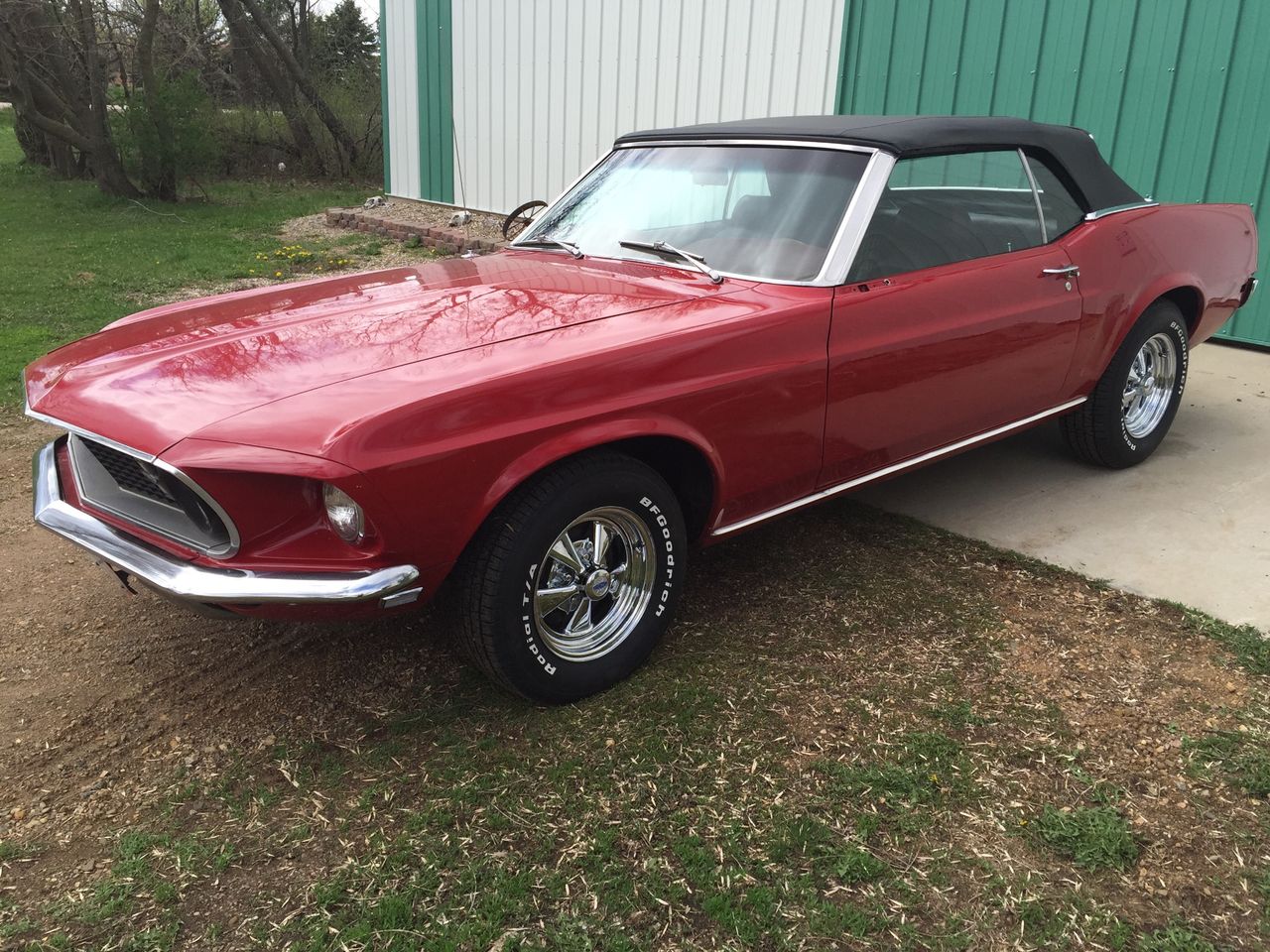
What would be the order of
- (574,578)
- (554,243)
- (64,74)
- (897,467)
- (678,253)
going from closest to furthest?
1. (574,578)
2. (678,253)
3. (897,467)
4. (554,243)
5. (64,74)

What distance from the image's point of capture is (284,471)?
7.73 ft

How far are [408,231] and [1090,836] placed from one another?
10702mm

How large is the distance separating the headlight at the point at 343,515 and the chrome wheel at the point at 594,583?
0.53 meters

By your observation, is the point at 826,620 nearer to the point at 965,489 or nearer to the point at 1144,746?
the point at 1144,746

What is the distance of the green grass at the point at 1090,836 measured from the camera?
2.42 meters

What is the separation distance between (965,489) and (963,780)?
226 cm

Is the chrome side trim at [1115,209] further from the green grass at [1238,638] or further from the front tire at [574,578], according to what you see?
the front tire at [574,578]

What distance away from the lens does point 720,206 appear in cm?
383

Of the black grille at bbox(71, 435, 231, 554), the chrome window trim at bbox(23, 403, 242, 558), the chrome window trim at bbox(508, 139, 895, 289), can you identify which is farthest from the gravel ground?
the chrome window trim at bbox(23, 403, 242, 558)

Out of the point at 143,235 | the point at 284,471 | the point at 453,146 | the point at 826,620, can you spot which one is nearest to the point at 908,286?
the point at 826,620

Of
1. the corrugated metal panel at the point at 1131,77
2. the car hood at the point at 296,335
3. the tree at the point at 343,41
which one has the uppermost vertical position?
the tree at the point at 343,41

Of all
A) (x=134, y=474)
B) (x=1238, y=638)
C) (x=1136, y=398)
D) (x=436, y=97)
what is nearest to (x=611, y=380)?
(x=134, y=474)

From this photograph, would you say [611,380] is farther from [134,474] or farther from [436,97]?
[436,97]

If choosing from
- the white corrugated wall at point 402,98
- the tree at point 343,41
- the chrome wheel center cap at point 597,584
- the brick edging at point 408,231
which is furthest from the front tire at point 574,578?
the tree at point 343,41
